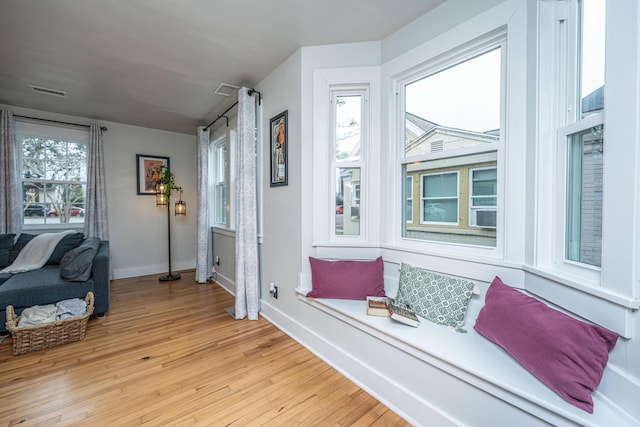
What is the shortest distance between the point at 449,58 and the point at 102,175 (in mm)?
4717

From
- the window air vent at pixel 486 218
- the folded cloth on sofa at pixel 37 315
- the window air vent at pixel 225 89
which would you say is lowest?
the folded cloth on sofa at pixel 37 315

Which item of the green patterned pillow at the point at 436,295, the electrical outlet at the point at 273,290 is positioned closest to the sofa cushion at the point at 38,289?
the electrical outlet at the point at 273,290

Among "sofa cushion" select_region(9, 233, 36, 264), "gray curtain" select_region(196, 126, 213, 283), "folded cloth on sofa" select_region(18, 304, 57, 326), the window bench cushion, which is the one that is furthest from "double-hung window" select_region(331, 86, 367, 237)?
"sofa cushion" select_region(9, 233, 36, 264)

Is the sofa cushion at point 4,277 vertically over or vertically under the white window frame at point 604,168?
under

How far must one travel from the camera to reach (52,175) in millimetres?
3863

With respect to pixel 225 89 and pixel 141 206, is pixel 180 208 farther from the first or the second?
pixel 225 89

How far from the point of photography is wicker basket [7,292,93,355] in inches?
82.3

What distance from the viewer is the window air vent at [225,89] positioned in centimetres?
303

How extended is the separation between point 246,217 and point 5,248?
291 centimetres

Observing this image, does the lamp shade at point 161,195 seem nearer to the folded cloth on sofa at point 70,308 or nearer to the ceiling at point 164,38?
A: the ceiling at point 164,38

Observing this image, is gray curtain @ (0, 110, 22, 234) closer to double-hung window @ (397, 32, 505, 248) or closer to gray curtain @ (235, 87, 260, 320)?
gray curtain @ (235, 87, 260, 320)


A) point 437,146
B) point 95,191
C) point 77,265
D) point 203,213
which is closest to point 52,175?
point 95,191

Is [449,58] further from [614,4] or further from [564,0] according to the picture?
[614,4]

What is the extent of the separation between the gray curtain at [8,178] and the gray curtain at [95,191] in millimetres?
704
